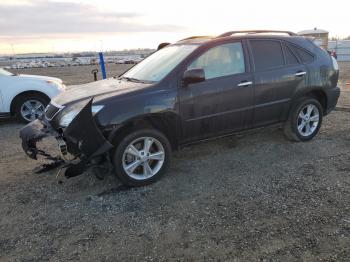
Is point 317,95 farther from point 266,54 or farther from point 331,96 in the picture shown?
point 266,54

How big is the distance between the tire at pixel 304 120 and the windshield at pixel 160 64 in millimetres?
2081

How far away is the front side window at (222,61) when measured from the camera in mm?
4469

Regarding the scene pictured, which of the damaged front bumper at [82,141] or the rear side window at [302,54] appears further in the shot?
the rear side window at [302,54]

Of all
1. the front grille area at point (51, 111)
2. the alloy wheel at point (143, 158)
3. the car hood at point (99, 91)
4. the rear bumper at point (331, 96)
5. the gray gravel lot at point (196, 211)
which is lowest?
the gray gravel lot at point (196, 211)

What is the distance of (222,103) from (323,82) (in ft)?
6.92

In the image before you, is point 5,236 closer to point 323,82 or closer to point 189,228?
point 189,228

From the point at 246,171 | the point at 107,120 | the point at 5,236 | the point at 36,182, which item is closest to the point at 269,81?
the point at 246,171

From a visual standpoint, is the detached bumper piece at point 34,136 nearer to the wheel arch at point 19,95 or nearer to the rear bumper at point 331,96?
the wheel arch at point 19,95

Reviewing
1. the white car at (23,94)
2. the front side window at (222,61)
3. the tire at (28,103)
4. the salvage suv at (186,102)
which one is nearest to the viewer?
the salvage suv at (186,102)

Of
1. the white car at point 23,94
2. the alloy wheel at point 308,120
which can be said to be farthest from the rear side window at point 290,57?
the white car at point 23,94

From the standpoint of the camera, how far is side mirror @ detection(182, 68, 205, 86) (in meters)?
4.11

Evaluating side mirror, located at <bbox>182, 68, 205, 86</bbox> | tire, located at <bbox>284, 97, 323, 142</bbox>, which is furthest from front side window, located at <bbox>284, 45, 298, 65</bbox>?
side mirror, located at <bbox>182, 68, 205, 86</bbox>

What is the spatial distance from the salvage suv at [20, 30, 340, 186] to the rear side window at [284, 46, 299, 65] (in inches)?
0.7

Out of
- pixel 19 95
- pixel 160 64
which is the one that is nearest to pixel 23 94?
pixel 19 95
